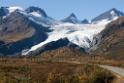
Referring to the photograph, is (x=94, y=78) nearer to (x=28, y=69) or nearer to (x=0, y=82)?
(x=0, y=82)

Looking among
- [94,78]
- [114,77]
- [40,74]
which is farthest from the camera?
[40,74]

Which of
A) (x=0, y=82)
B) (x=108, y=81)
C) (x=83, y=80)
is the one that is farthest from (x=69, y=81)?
(x=0, y=82)

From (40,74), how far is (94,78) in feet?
172

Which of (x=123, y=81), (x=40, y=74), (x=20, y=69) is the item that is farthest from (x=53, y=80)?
(x=20, y=69)

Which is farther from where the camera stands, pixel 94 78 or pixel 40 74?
pixel 40 74

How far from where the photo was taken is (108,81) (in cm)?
7656

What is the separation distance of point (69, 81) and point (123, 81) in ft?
30.5

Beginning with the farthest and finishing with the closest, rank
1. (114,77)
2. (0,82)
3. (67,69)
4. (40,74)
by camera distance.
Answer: (67,69)
(40,74)
(114,77)
(0,82)

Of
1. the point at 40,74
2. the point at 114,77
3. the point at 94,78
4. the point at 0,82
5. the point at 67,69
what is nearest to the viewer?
the point at 0,82

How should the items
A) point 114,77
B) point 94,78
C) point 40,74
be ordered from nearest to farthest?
1. point 94,78
2. point 114,77
3. point 40,74

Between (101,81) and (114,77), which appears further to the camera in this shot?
(114,77)

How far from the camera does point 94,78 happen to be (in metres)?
73.5

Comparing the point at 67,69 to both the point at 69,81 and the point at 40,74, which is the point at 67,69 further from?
the point at 69,81

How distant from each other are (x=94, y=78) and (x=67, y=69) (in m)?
60.8
